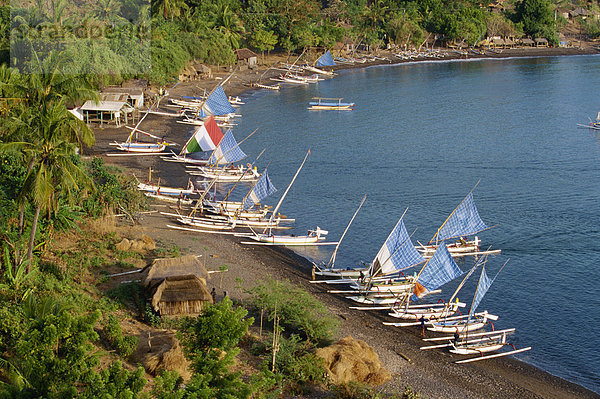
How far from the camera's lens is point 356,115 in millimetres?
80625

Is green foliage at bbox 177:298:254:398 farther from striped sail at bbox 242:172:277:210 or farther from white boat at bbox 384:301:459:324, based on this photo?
striped sail at bbox 242:172:277:210

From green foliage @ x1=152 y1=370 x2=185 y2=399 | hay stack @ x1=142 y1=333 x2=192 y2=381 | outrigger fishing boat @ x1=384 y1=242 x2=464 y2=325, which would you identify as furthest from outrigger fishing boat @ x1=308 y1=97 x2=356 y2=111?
green foliage @ x1=152 y1=370 x2=185 y2=399

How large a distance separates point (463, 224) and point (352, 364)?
1753cm

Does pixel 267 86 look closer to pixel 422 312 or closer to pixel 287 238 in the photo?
pixel 287 238

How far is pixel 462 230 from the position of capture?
1551 inches

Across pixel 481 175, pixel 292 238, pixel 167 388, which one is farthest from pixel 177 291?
pixel 481 175

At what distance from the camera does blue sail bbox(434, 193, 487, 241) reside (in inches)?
1533

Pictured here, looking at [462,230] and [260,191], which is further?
[260,191]

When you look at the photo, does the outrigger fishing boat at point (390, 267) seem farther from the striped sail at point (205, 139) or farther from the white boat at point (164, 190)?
the striped sail at point (205, 139)

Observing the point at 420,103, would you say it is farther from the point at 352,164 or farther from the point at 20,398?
the point at 20,398

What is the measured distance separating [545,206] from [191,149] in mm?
26609

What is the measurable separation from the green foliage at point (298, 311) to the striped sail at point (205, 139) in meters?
25.9

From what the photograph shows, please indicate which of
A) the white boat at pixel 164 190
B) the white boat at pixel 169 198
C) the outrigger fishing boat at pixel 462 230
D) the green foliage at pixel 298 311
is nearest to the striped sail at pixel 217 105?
the white boat at pixel 164 190

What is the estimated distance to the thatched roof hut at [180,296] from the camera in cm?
2622
